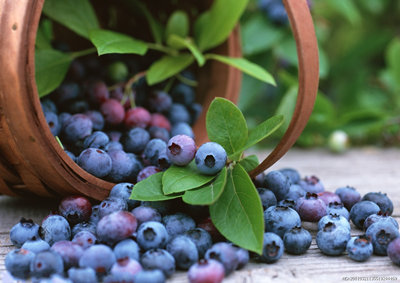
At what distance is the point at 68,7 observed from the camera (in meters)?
1.26

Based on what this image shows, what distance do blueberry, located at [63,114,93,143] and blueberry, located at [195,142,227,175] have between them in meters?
0.31

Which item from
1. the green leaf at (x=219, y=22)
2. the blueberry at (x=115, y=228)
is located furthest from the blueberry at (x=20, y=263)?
the green leaf at (x=219, y=22)

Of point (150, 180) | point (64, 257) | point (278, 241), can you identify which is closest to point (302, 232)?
point (278, 241)

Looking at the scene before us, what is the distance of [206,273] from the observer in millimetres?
762

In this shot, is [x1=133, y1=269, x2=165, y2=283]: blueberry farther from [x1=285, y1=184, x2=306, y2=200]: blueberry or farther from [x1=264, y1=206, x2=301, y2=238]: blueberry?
[x1=285, y1=184, x2=306, y2=200]: blueberry

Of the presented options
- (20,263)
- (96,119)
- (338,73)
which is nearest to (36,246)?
(20,263)

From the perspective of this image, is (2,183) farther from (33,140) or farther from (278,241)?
(278,241)

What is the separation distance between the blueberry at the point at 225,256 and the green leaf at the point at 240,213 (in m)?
0.02

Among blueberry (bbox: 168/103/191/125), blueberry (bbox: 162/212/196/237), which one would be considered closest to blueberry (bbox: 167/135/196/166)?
blueberry (bbox: 162/212/196/237)

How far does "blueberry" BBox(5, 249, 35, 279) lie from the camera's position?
2.64 feet

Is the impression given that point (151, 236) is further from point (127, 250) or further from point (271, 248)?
point (271, 248)

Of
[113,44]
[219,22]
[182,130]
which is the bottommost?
[182,130]

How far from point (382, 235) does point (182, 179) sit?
375mm

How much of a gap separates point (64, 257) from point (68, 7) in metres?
0.69
